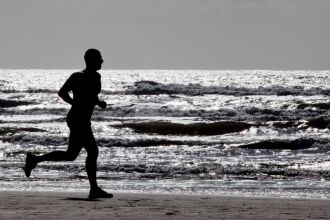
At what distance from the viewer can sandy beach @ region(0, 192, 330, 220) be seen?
6.83 m

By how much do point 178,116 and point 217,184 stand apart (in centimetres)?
3560

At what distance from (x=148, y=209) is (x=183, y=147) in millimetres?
→ 19923

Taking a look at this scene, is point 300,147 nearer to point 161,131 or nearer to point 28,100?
point 161,131

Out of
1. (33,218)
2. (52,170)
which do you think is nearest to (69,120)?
(33,218)

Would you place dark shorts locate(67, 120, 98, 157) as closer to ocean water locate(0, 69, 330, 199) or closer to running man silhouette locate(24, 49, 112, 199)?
running man silhouette locate(24, 49, 112, 199)

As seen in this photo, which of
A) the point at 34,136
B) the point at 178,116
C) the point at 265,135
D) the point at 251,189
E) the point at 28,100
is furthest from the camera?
the point at 28,100

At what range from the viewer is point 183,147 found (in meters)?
27.3

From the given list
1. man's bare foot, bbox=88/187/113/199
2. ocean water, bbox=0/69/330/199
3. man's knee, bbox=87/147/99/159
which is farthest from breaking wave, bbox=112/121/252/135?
man's knee, bbox=87/147/99/159

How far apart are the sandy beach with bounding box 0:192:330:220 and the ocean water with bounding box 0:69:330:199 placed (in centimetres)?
321

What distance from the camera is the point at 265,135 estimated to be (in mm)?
33875
